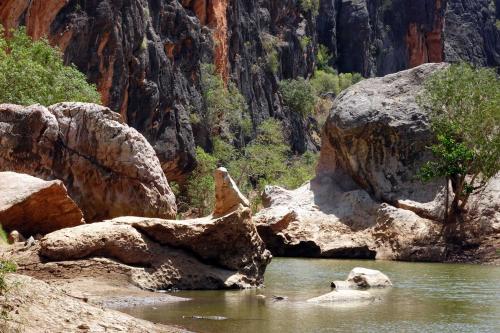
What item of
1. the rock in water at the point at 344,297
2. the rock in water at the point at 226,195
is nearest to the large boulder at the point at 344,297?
the rock in water at the point at 344,297


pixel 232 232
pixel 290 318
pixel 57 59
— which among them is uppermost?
pixel 57 59

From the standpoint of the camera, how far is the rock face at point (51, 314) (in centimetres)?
942

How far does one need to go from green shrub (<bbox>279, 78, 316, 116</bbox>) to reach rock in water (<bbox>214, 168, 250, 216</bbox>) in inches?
2511

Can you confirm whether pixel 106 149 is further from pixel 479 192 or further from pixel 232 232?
pixel 479 192

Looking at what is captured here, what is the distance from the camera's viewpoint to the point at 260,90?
248 ft

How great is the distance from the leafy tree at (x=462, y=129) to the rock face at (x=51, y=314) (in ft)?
74.5

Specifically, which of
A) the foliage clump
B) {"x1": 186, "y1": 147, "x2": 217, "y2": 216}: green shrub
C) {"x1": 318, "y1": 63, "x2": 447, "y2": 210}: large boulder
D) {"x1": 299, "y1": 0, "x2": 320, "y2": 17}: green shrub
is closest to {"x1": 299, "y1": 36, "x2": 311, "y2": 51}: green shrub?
{"x1": 299, "y1": 0, "x2": 320, "y2": 17}: green shrub

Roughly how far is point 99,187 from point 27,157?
5.92 ft

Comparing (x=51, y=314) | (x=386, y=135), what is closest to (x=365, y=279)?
(x=51, y=314)

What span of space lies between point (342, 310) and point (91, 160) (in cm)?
756

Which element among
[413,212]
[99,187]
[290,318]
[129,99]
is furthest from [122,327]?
[129,99]

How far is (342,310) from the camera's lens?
15.6 meters

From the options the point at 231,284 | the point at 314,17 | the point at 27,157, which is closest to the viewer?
the point at 231,284

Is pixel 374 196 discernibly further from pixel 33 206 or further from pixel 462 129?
pixel 33 206
